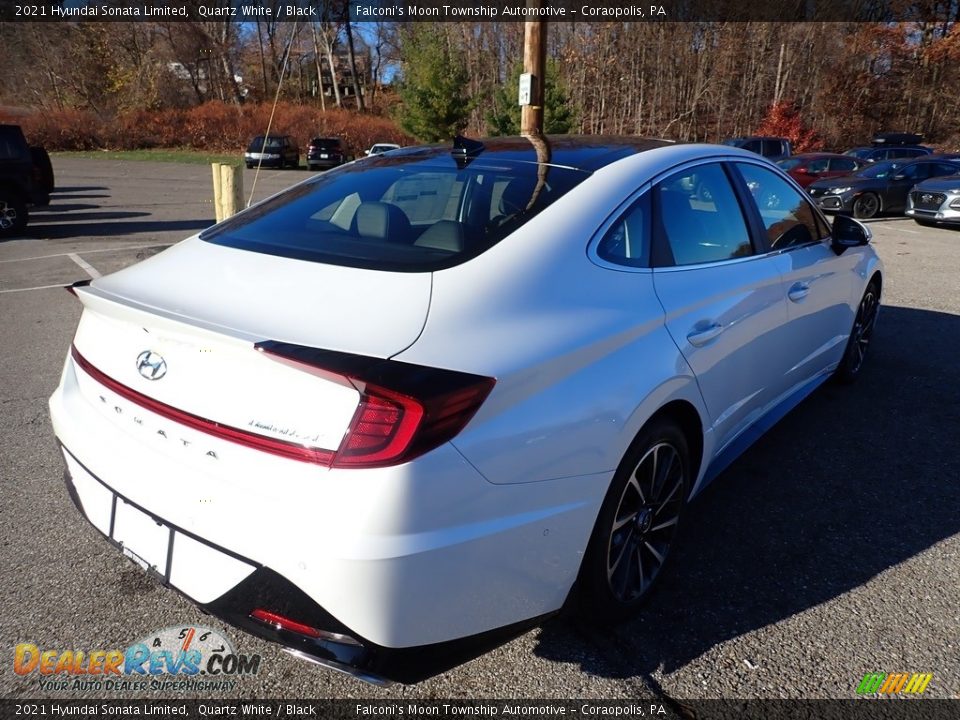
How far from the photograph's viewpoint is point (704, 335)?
2.66 m

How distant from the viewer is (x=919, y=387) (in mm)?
4961

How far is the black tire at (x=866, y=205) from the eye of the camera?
16219 mm

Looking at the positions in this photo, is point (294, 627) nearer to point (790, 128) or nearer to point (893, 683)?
point (893, 683)

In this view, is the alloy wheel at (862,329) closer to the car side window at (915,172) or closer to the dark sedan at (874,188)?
the dark sedan at (874,188)

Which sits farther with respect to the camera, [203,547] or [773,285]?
[773,285]

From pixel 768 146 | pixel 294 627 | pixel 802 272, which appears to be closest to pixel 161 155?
pixel 768 146

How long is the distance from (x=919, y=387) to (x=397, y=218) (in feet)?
13.5

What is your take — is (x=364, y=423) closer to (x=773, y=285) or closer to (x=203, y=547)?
(x=203, y=547)

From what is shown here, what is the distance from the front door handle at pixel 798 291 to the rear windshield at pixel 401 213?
1427 millimetres

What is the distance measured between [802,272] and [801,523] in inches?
48.7

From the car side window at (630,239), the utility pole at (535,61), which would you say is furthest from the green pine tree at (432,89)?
the car side window at (630,239)

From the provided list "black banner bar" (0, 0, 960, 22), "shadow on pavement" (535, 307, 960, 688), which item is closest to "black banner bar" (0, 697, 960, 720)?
"shadow on pavement" (535, 307, 960, 688)

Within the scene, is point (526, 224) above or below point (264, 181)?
above

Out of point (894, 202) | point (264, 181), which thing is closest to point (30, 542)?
point (894, 202)
